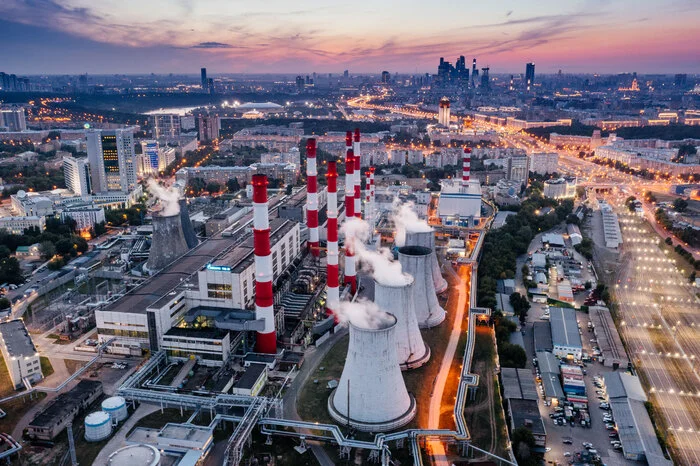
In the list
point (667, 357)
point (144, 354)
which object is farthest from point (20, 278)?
point (667, 357)

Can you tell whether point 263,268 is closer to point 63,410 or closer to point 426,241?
point 63,410

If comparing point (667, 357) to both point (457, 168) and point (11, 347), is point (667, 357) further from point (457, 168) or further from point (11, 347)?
point (457, 168)

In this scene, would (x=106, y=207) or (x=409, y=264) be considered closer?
(x=409, y=264)

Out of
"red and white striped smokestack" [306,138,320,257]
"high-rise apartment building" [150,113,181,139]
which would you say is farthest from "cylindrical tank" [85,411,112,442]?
"high-rise apartment building" [150,113,181,139]

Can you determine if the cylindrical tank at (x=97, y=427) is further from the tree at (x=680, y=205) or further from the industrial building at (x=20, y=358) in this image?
the tree at (x=680, y=205)

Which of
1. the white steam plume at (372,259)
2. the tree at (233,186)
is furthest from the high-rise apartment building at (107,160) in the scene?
the white steam plume at (372,259)

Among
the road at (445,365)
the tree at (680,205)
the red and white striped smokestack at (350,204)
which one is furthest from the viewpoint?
the tree at (680,205)

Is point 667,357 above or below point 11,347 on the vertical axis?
below

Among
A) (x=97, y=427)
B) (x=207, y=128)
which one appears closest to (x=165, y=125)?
(x=207, y=128)
